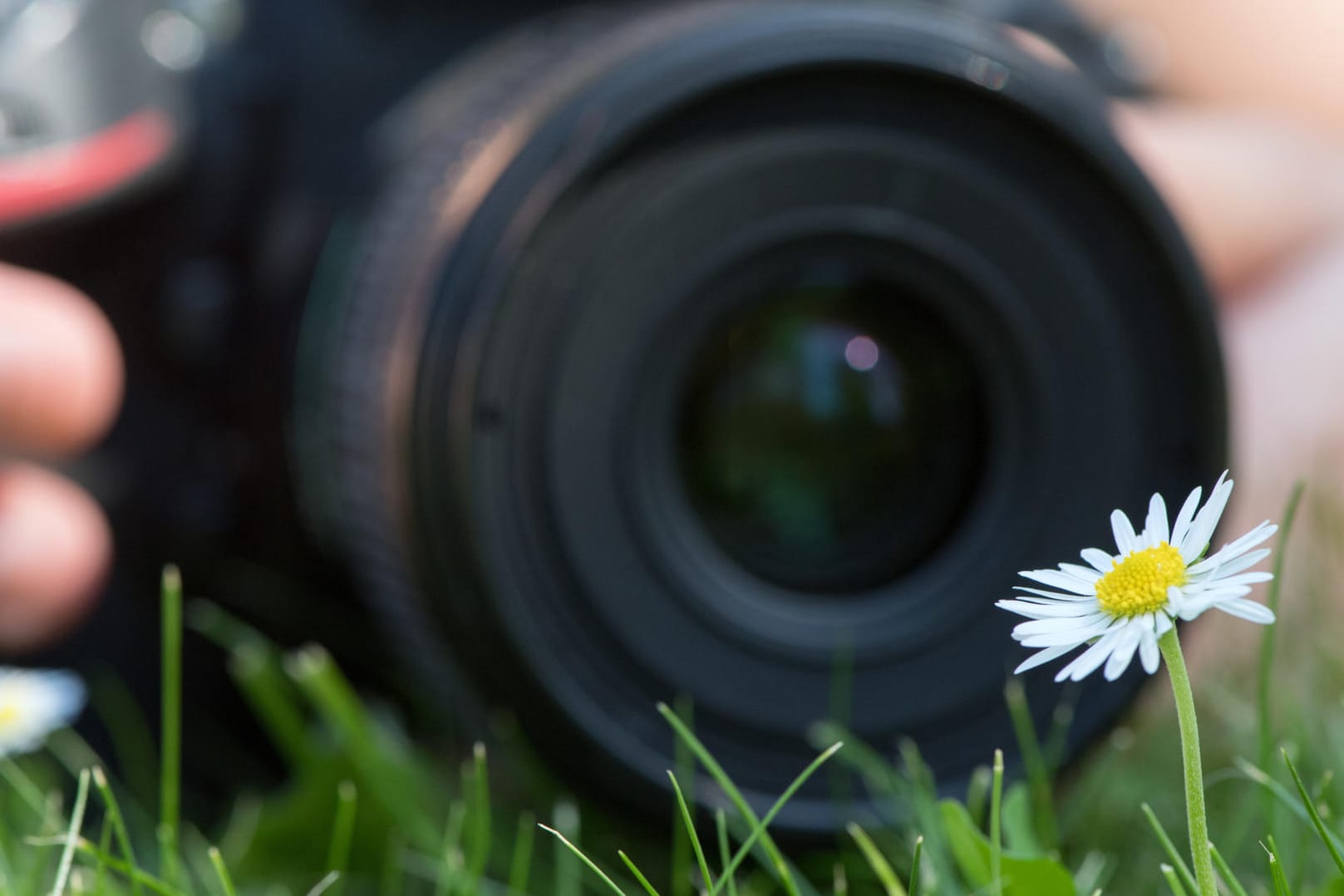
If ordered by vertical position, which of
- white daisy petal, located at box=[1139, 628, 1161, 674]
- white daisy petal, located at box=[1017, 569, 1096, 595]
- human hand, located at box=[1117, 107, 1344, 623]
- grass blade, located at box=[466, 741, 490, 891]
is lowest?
grass blade, located at box=[466, 741, 490, 891]

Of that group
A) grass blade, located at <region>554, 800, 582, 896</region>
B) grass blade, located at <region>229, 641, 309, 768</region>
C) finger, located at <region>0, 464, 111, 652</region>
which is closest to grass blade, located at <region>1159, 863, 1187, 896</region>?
grass blade, located at <region>554, 800, 582, 896</region>

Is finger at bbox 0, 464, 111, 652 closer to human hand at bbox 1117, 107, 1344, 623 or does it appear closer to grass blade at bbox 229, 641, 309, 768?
grass blade at bbox 229, 641, 309, 768

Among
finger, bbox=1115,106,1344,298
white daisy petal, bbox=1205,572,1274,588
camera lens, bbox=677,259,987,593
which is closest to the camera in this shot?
white daisy petal, bbox=1205,572,1274,588

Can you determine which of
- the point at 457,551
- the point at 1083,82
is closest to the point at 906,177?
the point at 1083,82

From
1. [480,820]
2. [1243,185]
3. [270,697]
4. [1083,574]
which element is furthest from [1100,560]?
[1243,185]

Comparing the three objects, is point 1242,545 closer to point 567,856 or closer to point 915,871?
point 915,871

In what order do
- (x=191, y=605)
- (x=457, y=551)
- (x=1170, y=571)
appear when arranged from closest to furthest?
(x=1170, y=571), (x=457, y=551), (x=191, y=605)

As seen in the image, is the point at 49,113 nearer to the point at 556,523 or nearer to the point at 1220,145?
the point at 556,523
